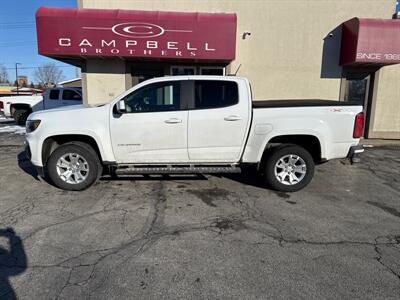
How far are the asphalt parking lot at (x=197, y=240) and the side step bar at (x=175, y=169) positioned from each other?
374mm

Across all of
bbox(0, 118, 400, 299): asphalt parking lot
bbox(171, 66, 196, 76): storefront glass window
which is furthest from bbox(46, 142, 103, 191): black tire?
bbox(171, 66, 196, 76): storefront glass window

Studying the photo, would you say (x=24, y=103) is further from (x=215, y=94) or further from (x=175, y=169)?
(x=215, y=94)

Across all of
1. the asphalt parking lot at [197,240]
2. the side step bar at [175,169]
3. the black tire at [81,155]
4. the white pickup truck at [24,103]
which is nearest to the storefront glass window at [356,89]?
the asphalt parking lot at [197,240]

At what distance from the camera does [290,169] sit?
5.44m

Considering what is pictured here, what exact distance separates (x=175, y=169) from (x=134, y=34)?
5.69 metres

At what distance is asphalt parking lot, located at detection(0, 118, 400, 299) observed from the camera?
2787 millimetres

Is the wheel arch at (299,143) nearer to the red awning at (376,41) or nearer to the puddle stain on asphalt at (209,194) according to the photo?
the puddle stain on asphalt at (209,194)

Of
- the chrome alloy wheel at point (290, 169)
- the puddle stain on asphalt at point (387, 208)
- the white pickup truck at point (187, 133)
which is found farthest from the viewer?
the chrome alloy wheel at point (290, 169)

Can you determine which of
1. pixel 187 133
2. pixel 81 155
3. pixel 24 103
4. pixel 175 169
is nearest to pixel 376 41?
pixel 187 133

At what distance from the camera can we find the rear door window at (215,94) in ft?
17.4

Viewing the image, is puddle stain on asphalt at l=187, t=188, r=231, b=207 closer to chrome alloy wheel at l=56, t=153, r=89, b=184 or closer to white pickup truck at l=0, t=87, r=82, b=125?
chrome alloy wheel at l=56, t=153, r=89, b=184

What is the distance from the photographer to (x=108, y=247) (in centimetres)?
347

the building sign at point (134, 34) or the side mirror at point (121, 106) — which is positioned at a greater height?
the building sign at point (134, 34)

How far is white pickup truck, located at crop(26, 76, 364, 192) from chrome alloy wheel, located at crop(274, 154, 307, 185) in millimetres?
18
